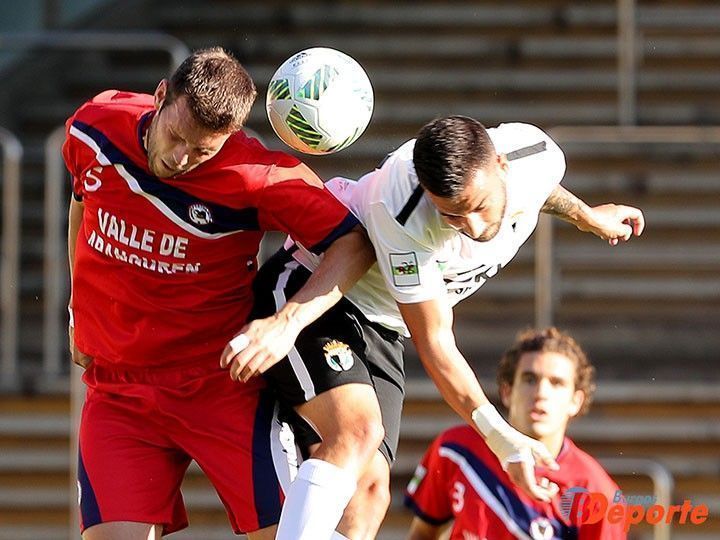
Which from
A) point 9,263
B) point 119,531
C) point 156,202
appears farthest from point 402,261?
point 9,263

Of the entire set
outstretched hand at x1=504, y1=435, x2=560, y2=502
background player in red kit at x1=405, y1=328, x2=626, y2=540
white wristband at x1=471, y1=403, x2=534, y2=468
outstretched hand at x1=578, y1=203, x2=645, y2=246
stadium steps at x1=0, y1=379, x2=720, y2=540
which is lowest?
stadium steps at x1=0, y1=379, x2=720, y2=540

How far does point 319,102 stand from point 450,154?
0.46m

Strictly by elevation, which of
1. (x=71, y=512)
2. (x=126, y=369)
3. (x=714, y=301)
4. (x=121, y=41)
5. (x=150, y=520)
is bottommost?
(x=71, y=512)

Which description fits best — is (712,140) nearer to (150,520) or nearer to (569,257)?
(569,257)

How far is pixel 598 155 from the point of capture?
29.2 feet

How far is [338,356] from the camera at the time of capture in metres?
4.42

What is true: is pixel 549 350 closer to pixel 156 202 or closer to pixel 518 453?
pixel 518 453

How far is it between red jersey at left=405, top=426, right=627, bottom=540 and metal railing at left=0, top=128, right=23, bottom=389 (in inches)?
120

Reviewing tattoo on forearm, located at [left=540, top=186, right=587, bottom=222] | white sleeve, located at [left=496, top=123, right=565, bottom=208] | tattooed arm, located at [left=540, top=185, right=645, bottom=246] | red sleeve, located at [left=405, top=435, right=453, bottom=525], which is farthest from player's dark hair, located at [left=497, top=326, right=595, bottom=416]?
white sleeve, located at [left=496, top=123, right=565, bottom=208]

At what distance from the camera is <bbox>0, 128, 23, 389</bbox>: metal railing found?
8.02 m

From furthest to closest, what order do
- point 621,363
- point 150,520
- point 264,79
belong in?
point 264,79, point 621,363, point 150,520

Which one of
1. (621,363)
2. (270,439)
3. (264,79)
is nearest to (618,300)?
(621,363)

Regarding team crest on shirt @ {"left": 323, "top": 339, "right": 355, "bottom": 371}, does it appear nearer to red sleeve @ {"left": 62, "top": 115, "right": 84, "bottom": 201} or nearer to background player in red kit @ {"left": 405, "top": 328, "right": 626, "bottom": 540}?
red sleeve @ {"left": 62, "top": 115, "right": 84, "bottom": 201}

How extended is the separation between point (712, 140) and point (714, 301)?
90 centimetres
